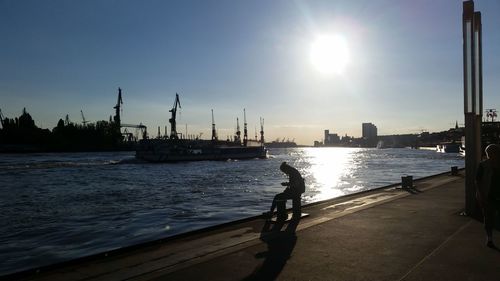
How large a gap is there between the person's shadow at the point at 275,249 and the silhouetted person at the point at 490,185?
323cm

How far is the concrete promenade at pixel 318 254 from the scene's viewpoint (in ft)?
20.3

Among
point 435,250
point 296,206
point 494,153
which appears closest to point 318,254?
point 435,250

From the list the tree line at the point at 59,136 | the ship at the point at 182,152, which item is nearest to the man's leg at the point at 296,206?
the ship at the point at 182,152

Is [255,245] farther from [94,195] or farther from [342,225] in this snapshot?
[94,195]

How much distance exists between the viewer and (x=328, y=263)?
6.69 meters

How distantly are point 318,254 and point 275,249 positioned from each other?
0.80m

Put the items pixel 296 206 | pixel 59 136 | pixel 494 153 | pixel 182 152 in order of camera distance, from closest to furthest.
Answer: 1. pixel 494 153
2. pixel 296 206
3. pixel 182 152
4. pixel 59 136

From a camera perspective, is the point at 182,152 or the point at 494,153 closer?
the point at 494,153

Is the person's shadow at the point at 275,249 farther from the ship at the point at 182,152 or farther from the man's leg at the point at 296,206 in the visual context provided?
the ship at the point at 182,152

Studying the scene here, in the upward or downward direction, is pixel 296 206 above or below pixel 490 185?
below

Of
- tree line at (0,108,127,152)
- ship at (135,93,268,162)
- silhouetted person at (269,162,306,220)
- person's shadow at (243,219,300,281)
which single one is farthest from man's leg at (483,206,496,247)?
tree line at (0,108,127,152)

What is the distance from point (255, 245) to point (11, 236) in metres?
10.1

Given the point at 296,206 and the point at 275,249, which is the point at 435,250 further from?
the point at 296,206

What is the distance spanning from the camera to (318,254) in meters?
7.22
